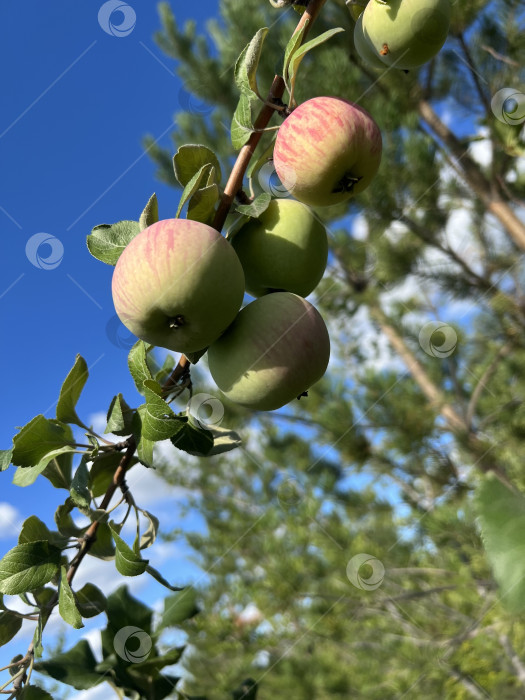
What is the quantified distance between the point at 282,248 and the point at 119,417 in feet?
0.71

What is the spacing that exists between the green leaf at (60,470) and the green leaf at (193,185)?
1.00ft

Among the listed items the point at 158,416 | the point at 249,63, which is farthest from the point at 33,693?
the point at 249,63

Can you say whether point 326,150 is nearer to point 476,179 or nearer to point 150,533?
point 150,533

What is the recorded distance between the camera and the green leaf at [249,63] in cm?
54

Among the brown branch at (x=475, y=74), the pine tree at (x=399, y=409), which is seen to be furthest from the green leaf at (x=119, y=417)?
the brown branch at (x=475, y=74)

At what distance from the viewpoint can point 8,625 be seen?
1.94 ft

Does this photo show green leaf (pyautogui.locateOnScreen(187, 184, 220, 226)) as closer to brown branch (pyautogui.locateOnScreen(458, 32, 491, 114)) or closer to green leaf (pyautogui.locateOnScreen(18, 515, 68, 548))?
green leaf (pyautogui.locateOnScreen(18, 515, 68, 548))

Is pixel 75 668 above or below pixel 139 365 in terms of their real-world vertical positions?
below

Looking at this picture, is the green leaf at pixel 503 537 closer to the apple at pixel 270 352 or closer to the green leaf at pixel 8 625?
the apple at pixel 270 352

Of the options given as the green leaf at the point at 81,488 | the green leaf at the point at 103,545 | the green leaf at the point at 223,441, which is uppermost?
the green leaf at the point at 81,488

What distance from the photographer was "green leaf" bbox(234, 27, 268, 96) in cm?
54

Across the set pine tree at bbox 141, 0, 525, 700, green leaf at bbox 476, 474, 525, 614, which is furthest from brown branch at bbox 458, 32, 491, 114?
green leaf at bbox 476, 474, 525, 614

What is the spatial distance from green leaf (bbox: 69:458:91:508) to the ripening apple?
24 cm

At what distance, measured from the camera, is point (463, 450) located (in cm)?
290
